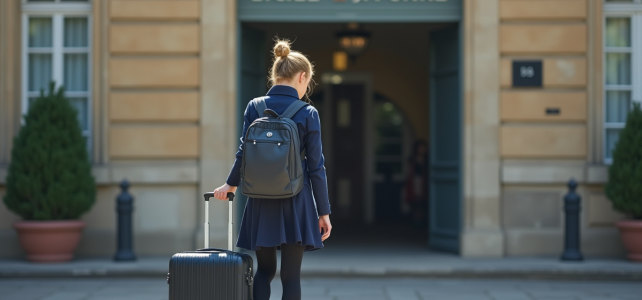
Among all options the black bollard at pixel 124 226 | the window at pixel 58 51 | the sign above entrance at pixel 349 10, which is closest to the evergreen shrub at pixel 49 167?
the black bollard at pixel 124 226

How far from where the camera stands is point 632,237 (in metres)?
9.39

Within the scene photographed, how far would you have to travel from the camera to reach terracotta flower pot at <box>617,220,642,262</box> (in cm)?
933

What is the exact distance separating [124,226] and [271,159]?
17.7 ft

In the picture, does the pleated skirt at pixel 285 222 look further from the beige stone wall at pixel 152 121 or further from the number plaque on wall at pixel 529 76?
the number plaque on wall at pixel 529 76

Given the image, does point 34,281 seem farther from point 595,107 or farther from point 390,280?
point 595,107

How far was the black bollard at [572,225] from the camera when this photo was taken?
30.6 ft

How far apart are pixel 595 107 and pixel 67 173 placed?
20.7 feet

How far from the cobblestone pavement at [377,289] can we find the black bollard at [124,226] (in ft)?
2.02

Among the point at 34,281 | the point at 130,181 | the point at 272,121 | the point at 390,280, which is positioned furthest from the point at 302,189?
the point at 130,181

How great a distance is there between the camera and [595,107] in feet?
33.1

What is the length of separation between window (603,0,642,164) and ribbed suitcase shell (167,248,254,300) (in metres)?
7.11

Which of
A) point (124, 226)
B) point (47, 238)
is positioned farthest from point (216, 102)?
point (47, 238)

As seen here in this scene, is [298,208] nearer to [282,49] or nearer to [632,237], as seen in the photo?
[282,49]

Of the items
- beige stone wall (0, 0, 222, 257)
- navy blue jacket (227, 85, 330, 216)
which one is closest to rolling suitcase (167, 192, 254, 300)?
navy blue jacket (227, 85, 330, 216)
